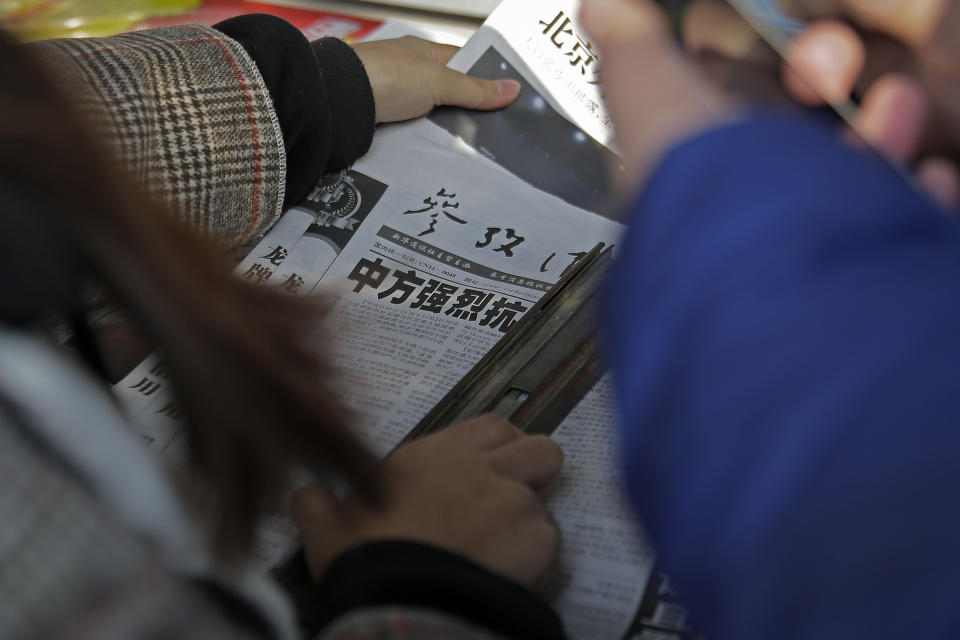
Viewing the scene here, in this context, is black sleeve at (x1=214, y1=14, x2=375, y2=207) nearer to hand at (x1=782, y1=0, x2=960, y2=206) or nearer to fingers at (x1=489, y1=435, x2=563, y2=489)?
fingers at (x1=489, y1=435, x2=563, y2=489)

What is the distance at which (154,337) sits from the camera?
255 mm

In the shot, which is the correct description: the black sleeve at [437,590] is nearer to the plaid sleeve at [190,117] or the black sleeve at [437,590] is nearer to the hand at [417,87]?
the plaid sleeve at [190,117]

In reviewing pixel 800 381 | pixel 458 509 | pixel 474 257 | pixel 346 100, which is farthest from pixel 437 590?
pixel 346 100

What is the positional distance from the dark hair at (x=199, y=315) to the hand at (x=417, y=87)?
0.36m

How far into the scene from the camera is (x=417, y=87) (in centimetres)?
65

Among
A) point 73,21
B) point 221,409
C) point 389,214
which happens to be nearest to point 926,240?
point 221,409

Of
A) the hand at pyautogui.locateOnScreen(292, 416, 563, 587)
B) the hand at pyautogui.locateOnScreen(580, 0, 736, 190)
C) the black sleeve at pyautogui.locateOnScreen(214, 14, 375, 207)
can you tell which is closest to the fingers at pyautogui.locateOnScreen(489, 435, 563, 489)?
the hand at pyautogui.locateOnScreen(292, 416, 563, 587)

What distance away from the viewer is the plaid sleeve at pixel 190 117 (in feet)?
1.64

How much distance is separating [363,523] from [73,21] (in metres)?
0.66

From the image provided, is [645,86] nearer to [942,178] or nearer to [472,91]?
[942,178]

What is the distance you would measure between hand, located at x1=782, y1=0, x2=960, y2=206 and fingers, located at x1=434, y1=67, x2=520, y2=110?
44cm

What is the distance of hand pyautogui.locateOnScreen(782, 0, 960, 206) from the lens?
0.77 ft

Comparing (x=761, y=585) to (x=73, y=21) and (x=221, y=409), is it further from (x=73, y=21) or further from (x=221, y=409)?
(x=73, y=21)


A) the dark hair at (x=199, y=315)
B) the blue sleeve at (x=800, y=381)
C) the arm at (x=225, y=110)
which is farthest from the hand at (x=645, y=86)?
the arm at (x=225, y=110)
